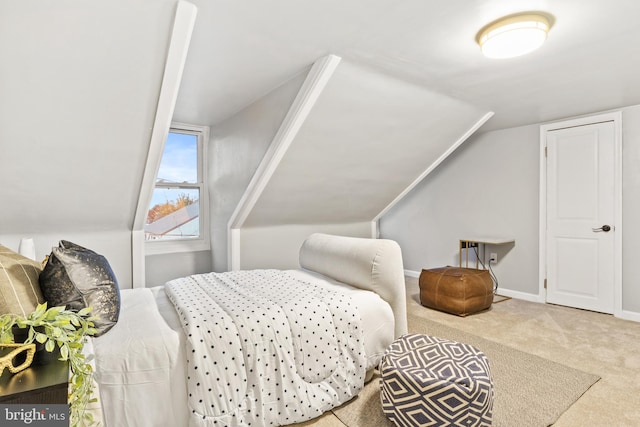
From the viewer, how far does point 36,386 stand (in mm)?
815

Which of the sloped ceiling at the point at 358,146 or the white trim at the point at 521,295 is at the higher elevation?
the sloped ceiling at the point at 358,146

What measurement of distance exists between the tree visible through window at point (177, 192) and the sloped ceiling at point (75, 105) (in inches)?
42.9

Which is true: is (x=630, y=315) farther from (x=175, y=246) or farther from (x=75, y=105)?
(x=75, y=105)

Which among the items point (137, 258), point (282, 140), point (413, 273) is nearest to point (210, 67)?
point (282, 140)

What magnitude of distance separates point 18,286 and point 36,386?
58 cm

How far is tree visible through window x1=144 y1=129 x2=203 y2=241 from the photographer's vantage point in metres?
3.94

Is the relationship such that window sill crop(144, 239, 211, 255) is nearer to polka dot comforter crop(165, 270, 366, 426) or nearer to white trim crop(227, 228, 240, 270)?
white trim crop(227, 228, 240, 270)

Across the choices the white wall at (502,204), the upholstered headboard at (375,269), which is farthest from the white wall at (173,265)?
the white wall at (502,204)

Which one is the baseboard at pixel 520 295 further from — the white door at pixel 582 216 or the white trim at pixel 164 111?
the white trim at pixel 164 111

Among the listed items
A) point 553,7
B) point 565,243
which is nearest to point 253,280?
point 553,7

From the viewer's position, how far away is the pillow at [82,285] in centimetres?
133

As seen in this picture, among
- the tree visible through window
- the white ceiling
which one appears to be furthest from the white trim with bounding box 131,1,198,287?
the tree visible through window

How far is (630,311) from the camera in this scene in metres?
3.27

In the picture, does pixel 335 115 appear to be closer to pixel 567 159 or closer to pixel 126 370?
pixel 126 370
